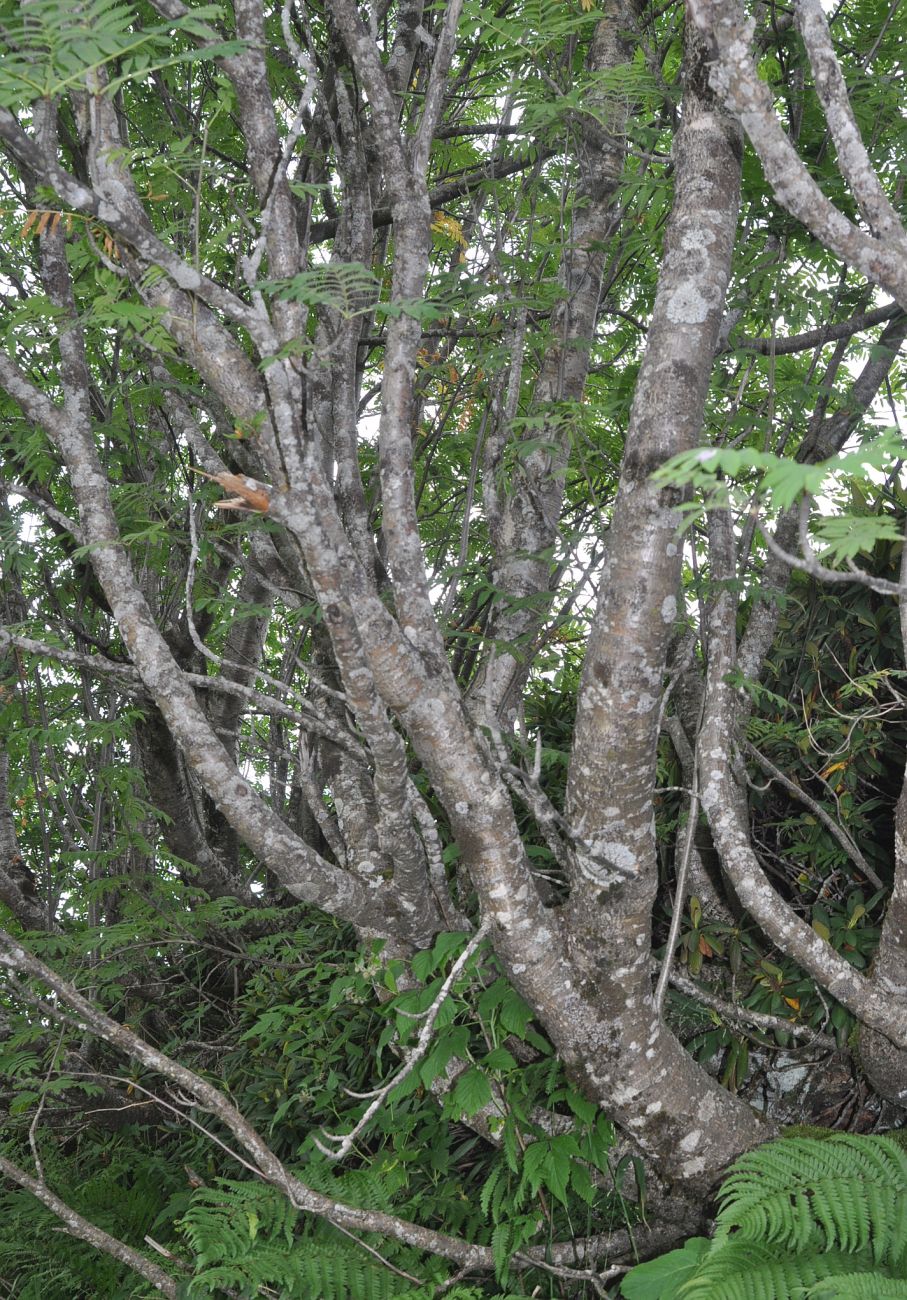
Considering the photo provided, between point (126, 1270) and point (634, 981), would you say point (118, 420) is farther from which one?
point (126, 1270)

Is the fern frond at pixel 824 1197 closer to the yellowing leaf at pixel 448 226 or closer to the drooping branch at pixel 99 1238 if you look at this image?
the drooping branch at pixel 99 1238

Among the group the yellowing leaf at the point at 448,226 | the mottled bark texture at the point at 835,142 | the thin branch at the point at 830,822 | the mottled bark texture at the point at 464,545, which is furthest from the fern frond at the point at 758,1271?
the yellowing leaf at the point at 448,226

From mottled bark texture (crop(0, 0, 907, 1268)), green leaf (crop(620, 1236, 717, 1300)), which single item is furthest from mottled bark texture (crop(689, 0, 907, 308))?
green leaf (crop(620, 1236, 717, 1300))

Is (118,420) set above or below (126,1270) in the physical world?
above

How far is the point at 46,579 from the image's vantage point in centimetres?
384

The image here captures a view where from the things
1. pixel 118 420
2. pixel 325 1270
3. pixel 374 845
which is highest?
pixel 118 420

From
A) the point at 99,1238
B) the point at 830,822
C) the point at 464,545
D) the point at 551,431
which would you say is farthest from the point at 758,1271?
the point at 551,431

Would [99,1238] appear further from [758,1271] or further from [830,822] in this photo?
[830,822]

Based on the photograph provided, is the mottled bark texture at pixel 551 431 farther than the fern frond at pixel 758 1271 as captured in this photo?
Yes

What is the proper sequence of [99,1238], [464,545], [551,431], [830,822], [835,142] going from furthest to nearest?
[830,822]
[464,545]
[551,431]
[99,1238]
[835,142]

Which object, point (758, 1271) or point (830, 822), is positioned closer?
point (758, 1271)

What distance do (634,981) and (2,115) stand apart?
2.38 m

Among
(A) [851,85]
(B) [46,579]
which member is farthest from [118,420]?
(A) [851,85]

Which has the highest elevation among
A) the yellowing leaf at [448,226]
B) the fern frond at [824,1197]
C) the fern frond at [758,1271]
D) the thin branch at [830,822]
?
the yellowing leaf at [448,226]
